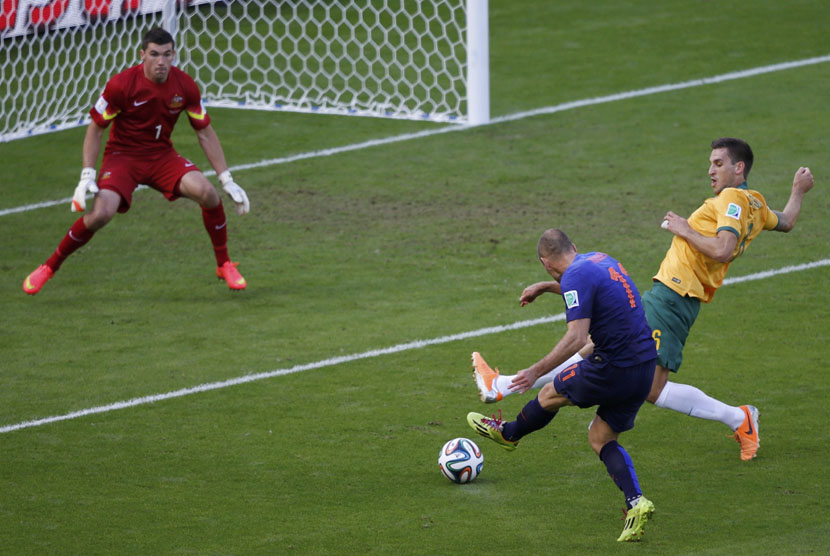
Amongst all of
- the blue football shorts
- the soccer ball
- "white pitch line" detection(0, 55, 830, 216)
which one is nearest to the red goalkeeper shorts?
"white pitch line" detection(0, 55, 830, 216)

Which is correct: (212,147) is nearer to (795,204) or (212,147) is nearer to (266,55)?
(795,204)

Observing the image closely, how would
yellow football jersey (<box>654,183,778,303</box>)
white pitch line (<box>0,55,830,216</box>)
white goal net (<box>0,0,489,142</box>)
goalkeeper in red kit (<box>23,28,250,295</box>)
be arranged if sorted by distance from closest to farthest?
yellow football jersey (<box>654,183,778,303</box>), goalkeeper in red kit (<box>23,28,250,295</box>), white pitch line (<box>0,55,830,216</box>), white goal net (<box>0,0,489,142</box>)

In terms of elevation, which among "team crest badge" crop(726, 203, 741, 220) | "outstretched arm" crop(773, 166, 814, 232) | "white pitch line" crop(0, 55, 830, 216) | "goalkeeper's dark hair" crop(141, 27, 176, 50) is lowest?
"white pitch line" crop(0, 55, 830, 216)

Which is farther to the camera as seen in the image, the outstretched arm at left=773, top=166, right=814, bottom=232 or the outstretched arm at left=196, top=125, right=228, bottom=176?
the outstretched arm at left=196, top=125, right=228, bottom=176

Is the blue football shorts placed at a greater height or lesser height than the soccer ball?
greater

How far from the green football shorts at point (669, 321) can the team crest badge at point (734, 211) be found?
50 centimetres

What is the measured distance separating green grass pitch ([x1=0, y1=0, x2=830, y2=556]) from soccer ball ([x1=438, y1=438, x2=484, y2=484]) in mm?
68

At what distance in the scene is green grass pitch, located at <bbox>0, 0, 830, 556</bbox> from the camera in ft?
20.7

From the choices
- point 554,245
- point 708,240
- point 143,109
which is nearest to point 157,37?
point 143,109

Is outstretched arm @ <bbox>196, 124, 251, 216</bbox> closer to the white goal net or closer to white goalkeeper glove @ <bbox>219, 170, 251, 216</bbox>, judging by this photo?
white goalkeeper glove @ <bbox>219, 170, 251, 216</bbox>

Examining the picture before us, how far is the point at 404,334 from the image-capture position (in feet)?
30.1

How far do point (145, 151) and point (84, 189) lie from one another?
2.22 feet

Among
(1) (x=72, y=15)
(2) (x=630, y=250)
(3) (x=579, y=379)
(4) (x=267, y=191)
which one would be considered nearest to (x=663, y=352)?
(3) (x=579, y=379)

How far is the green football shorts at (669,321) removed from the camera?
673cm
